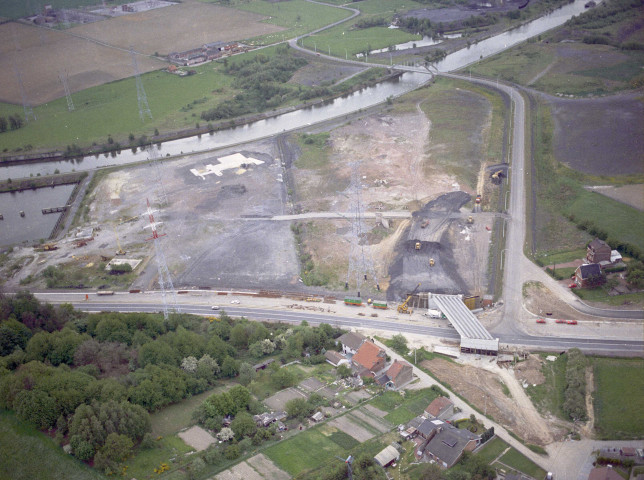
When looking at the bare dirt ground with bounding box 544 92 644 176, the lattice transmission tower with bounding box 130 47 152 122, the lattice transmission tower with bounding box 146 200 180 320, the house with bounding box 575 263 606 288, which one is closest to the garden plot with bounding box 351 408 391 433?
the lattice transmission tower with bounding box 146 200 180 320

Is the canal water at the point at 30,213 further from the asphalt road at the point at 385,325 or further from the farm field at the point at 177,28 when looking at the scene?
the farm field at the point at 177,28

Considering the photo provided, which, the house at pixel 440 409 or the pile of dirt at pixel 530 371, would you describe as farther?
the pile of dirt at pixel 530 371

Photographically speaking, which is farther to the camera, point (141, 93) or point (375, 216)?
point (141, 93)

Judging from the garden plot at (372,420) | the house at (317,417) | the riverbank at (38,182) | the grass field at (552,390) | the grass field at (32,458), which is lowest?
the grass field at (552,390)

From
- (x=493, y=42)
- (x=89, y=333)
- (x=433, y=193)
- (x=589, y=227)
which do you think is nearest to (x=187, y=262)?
(x=89, y=333)

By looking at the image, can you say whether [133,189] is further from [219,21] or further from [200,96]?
[219,21]

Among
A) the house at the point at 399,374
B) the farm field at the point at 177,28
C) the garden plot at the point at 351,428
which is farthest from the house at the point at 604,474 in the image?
the farm field at the point at 177,28

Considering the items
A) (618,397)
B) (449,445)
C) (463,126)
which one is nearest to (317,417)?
(449,445)
